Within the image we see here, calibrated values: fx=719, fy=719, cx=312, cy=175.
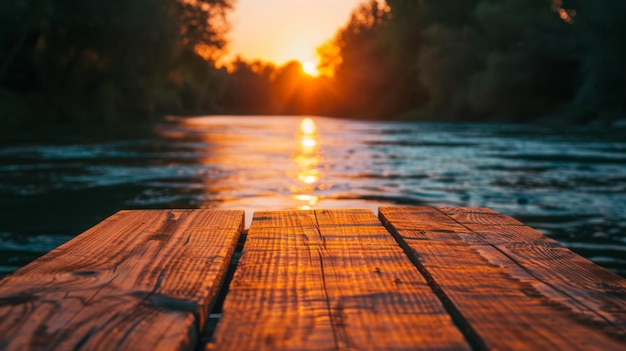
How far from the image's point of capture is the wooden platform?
1.52m

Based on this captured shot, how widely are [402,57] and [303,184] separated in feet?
163

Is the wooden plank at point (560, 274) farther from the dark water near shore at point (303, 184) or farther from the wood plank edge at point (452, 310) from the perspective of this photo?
the dark water near shore at point (303, 184)

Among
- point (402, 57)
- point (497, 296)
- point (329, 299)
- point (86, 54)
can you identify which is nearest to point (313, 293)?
point (329, 299)

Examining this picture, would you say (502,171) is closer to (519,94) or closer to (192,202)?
(192,202)

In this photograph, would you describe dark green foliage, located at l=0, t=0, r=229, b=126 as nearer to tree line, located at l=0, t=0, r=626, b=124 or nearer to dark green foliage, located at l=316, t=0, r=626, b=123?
tree line, located at l=0, t=0, r=626, b=124

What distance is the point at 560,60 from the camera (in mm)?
37312

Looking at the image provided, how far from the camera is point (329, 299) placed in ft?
5.83

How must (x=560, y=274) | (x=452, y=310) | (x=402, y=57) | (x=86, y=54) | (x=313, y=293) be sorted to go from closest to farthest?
(x=452, y=310), (x=313, y=293), (x=560, y=274), (x=86, y=54), (x=402, y=57)

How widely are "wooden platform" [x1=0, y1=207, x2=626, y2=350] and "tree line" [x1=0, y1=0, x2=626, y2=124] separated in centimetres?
2347

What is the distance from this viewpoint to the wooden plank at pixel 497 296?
153cm

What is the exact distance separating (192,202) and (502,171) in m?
5.19

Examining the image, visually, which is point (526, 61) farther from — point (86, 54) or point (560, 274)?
point (560, 274)

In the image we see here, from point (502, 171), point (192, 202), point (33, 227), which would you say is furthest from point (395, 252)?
point (502, 171)

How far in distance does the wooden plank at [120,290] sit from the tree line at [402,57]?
916 inches
